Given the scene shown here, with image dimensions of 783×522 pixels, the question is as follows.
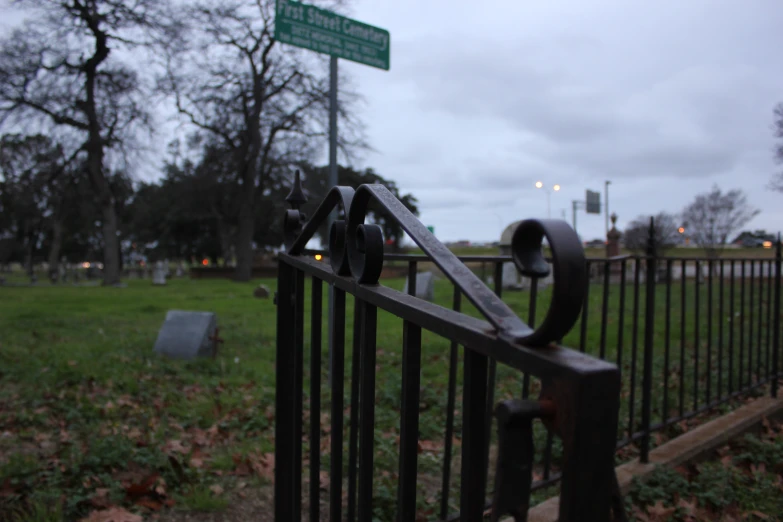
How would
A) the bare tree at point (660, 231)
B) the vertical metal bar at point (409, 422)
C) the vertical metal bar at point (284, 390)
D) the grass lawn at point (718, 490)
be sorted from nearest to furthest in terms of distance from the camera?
the vertical metal bar at point (409, 422), the vertical metal bar at point (284, 390), the grass lawn at point (718, 490), the bare tree at point (660, 231)

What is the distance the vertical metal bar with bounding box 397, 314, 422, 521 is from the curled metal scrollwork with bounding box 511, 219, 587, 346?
29cm

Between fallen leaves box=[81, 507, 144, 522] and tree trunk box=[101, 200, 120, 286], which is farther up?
tree trunk box=[101, 200, 120, 286]

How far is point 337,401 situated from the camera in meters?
1.17

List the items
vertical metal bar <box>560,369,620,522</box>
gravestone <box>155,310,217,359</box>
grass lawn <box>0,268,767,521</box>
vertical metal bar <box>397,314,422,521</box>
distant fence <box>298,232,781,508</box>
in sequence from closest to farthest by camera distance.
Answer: vertical metal bar <box>560,369,620,522</box>, vertical metal bar <box>397,314,422,521</box>, distant fence <box>298,232,781,508</box>, grass lawn <box>0,268,767,521</box>, gravestone <box>155,310,217,359</box>

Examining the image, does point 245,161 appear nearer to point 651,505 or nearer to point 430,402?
point 430,402

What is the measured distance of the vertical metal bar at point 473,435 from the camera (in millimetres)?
704

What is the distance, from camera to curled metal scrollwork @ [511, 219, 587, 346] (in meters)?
0.54

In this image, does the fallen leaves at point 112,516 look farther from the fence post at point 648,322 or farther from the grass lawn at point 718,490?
the fence post at point 648,322

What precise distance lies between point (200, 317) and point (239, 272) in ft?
65.1

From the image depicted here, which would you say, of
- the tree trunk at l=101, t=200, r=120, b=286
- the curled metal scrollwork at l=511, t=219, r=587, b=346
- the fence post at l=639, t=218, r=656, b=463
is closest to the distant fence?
the fence post at l=639, t=218, r=656, b=463

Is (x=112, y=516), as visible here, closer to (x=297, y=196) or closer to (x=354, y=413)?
(x=297, y=196)

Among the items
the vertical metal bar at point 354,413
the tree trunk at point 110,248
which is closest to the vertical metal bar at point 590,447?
the vertical metal bar at point 354,413

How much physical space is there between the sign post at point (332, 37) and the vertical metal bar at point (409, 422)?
3.61 metres

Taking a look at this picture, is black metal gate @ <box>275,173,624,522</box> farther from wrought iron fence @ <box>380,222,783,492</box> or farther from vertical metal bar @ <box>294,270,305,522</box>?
wrought iron fence @ <box>380,222,783,492</box>
